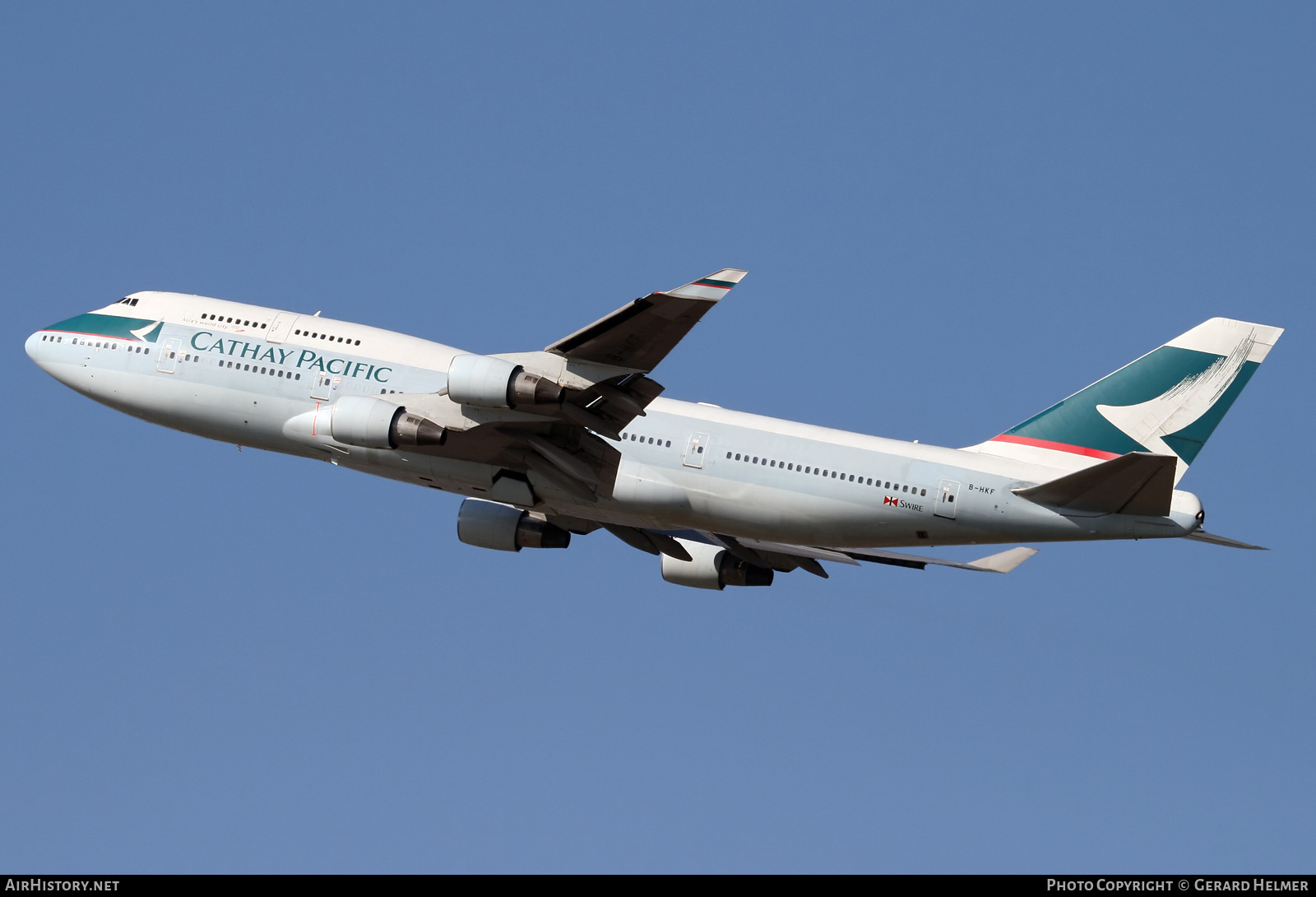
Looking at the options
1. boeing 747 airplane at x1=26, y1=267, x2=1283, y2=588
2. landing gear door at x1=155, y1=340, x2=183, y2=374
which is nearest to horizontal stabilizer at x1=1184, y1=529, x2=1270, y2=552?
boeing 747 airplane at x1=26, y1=267, x2=1283, y2=588

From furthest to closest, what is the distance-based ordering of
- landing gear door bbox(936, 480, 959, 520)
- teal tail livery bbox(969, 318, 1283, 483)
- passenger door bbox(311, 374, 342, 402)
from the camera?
passenger door bbox(311, 374, 342, 402) < teal tail livery bbox(969, 318, 1283, 483) < landing gear door bbox(936, 480, 959, 520)

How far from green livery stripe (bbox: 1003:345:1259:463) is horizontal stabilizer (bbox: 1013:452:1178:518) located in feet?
11.1

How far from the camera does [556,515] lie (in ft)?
125

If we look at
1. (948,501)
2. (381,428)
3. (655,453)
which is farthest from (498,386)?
(948,501)

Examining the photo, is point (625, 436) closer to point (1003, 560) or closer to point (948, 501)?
point (948, 501)

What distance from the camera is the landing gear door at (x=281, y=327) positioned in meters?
37.4

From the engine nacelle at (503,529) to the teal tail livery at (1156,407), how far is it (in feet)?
37.1

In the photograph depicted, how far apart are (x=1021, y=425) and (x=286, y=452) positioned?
18467mm

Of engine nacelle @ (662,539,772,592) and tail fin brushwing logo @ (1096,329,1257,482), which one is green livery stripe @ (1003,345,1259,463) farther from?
engine nacelle @ (662,539,772,592)

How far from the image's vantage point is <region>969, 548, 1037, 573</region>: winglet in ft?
128

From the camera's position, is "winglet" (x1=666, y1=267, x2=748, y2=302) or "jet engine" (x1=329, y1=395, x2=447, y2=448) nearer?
"winglet" (x1=666, y1=267, x2=748, y2=302)

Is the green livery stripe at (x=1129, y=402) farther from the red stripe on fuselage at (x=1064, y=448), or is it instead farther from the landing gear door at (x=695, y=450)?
the landing gear door at (x=695, y=450)
